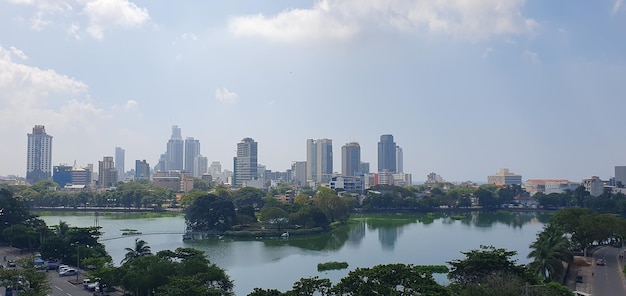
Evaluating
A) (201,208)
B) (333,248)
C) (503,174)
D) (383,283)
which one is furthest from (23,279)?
(503,174)

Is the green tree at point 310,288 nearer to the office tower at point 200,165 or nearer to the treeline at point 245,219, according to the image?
the treeline at point 245,219

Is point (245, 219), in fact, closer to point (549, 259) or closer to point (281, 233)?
point (281, 233)

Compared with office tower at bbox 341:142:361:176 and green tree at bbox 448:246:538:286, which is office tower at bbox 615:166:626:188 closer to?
office tower at bbox 341:142:361:176

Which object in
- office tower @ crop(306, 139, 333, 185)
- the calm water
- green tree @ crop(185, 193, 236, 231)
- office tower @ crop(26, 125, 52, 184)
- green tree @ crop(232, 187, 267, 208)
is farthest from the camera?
office tower @ crop(306, 139, 333, 185)

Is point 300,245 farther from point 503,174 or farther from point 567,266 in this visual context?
point 503,174

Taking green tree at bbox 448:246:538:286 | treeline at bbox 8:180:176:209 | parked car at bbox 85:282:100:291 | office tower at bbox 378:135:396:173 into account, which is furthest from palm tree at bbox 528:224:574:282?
office tower at bbox 378:135:396:173
